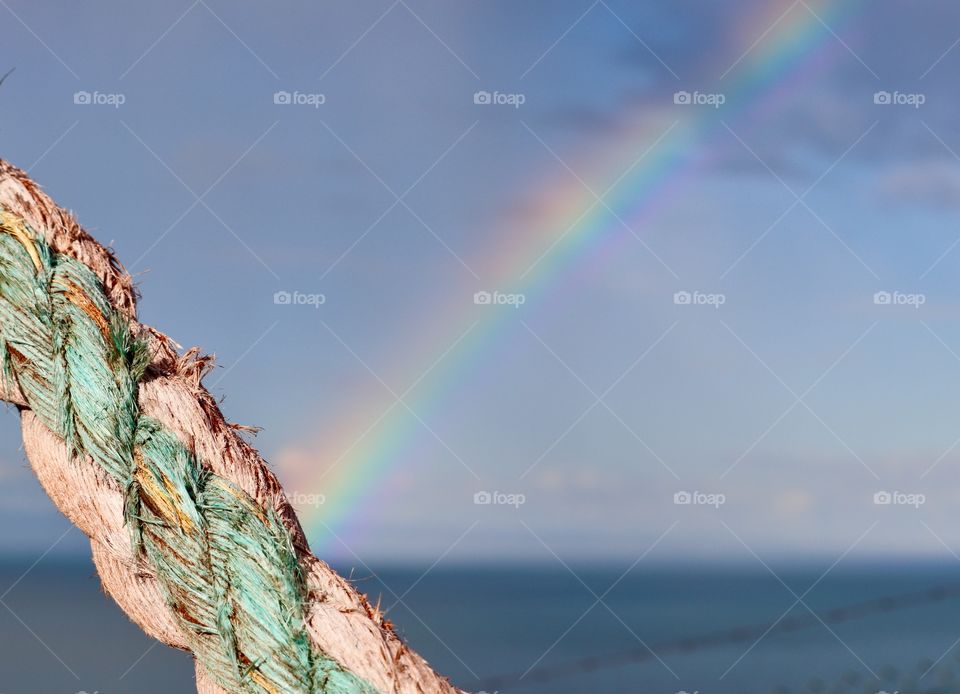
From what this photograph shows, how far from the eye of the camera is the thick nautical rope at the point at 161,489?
0.92 meters

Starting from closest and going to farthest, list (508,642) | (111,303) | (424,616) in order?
(111,303), (508,642), (424,616)

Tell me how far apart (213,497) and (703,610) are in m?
31.4

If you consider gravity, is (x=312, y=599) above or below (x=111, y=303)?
below

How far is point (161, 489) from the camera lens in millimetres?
949

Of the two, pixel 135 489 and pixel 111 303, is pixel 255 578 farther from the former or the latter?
pixel 111 303

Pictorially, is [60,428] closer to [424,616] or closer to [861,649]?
[861,649]

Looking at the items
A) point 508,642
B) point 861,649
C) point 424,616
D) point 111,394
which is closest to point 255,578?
point 111,394

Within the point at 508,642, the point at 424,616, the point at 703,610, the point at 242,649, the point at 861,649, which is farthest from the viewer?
the point at 703,610

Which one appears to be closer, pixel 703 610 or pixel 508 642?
pixel 508 642

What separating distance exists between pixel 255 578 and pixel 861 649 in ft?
60.0

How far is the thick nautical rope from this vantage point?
3.02 feet

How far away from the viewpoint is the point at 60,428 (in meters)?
0.96

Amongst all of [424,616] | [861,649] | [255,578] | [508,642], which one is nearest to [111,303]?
[255,578]

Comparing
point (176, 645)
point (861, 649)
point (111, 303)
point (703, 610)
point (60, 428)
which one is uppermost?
point (703, 610)
